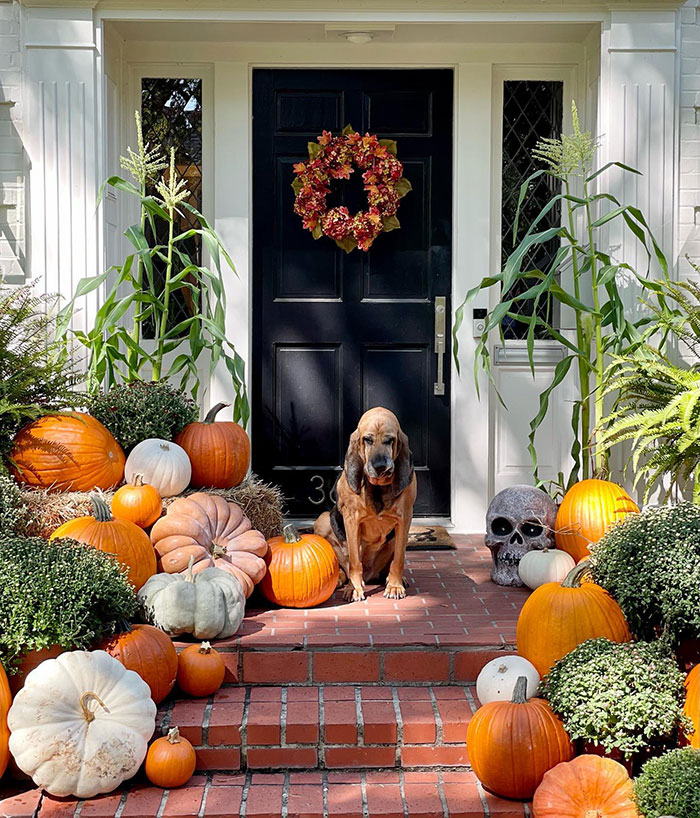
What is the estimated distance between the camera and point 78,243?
5.03 m

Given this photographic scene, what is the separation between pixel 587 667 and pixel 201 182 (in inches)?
138

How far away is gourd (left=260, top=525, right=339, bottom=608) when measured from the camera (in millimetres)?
4102

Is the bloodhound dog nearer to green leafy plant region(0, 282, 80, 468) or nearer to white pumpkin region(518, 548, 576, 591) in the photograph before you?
white pumpkin region(518, 548, 576, 591)

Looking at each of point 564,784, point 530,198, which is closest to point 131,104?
point 530,198

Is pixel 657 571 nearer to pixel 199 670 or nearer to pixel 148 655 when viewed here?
pixel 199 670

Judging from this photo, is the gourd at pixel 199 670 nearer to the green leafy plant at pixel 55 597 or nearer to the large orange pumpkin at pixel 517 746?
the green leafy plant at pixel 55 597

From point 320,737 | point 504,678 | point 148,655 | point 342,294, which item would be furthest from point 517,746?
point 342,294

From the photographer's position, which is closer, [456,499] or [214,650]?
[214,650]

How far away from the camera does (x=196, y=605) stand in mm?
3656

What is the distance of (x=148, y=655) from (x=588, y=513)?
2.08m

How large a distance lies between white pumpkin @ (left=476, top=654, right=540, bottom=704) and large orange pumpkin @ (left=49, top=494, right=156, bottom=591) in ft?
4.35

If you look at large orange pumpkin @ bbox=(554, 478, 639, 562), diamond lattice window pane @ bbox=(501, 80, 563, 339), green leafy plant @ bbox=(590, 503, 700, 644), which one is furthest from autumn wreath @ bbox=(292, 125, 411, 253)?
green leafy plant @ bbox=(590, 503, 700, 644)

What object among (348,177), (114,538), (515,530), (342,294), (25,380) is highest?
(348,177)

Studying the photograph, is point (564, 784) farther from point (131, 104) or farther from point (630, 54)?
point (131, 104)
